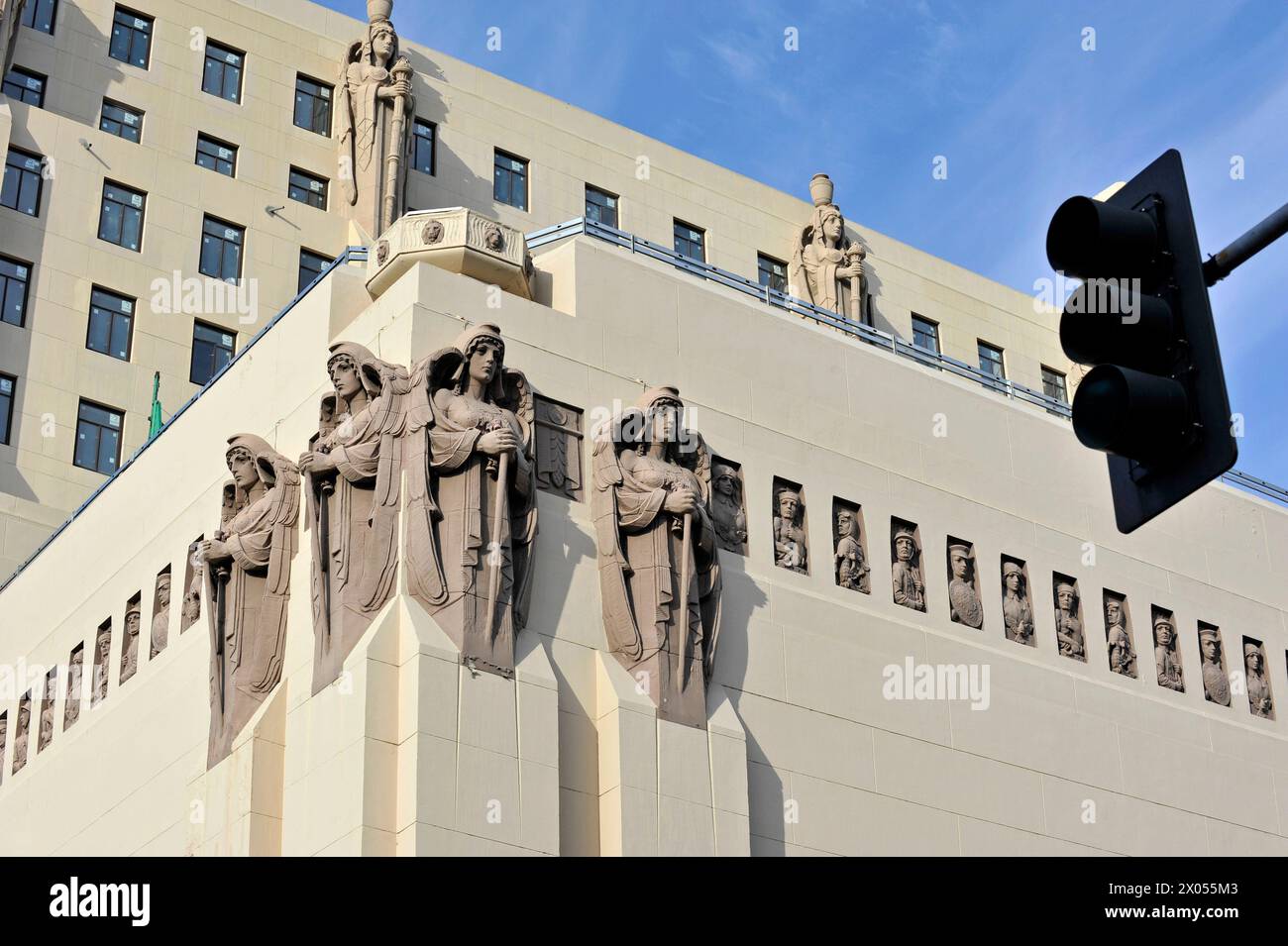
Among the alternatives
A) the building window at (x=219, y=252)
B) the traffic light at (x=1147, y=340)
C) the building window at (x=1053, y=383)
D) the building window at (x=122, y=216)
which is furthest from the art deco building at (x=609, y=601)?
the building window at (x=1053, y=383)

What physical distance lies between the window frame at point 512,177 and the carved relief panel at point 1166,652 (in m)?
20.4

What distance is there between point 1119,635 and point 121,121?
24603 millimetres

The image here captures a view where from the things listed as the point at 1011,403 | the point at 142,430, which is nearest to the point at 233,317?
the point at 142,430

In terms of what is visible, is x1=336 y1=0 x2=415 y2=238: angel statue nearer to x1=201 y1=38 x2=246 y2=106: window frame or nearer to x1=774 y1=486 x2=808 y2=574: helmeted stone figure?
x1=201 y1=38 x2=246 y2=106: window frame

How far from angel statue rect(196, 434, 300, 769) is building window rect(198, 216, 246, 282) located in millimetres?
17669

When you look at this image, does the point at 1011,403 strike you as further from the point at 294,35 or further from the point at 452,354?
the point at 294,35

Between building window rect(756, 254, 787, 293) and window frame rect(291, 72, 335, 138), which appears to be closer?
window frame rect(291, 72, 335, 138)

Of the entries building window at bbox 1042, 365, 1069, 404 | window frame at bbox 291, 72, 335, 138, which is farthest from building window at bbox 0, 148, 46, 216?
building window at bbox 1042, 365, 1069, 404

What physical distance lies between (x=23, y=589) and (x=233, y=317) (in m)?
11.0

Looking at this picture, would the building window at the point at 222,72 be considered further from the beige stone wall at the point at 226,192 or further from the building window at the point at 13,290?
the building window at the point at 13,290

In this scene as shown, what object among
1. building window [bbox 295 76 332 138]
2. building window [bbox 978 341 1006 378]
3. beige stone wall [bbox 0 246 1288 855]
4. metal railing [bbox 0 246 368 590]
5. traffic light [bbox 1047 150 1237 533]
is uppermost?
building window [bbox 295 76 332 138]

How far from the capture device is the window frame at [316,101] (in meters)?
45.4

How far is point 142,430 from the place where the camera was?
40.3 m

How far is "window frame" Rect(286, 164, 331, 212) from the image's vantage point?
4459 cm
